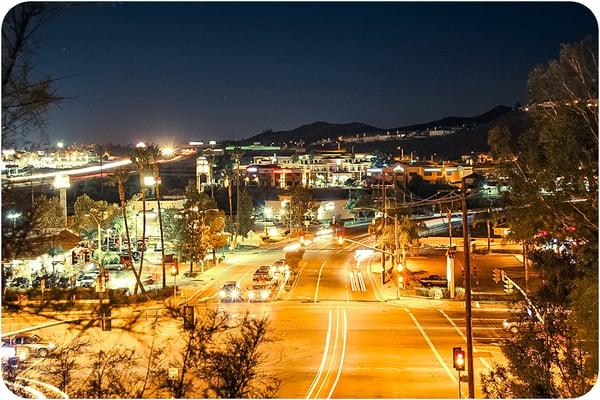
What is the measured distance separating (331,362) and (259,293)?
11.2 meters

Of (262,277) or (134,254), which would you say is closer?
(262,277)

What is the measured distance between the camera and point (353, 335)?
20562 millimetres

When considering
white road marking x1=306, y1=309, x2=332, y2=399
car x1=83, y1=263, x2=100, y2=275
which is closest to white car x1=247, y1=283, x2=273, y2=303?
white road marking x1=306, y1=309, x2=332, y2=399

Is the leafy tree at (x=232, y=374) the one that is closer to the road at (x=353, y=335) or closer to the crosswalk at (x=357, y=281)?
the road at (x=353, y=335)

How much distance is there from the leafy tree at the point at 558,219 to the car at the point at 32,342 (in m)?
7.32

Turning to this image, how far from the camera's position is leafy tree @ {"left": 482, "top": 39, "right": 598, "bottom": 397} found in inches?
334

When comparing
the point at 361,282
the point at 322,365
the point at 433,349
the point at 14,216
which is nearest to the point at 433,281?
the point at 361,282

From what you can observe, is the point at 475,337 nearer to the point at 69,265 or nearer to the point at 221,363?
the point at 221,363

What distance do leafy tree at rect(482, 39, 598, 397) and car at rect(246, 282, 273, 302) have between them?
52.7 ft

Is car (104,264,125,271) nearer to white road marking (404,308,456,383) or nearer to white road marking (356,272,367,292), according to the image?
white road marking (356,272,367,292)

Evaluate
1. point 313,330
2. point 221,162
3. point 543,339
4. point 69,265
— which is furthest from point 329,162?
point 543,339

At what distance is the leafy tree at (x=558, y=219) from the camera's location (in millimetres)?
8484

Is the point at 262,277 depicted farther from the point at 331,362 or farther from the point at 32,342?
the point at 32,342

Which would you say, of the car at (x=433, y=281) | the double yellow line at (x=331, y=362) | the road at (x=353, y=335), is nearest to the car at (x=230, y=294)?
the road at (x=353, y=335)
